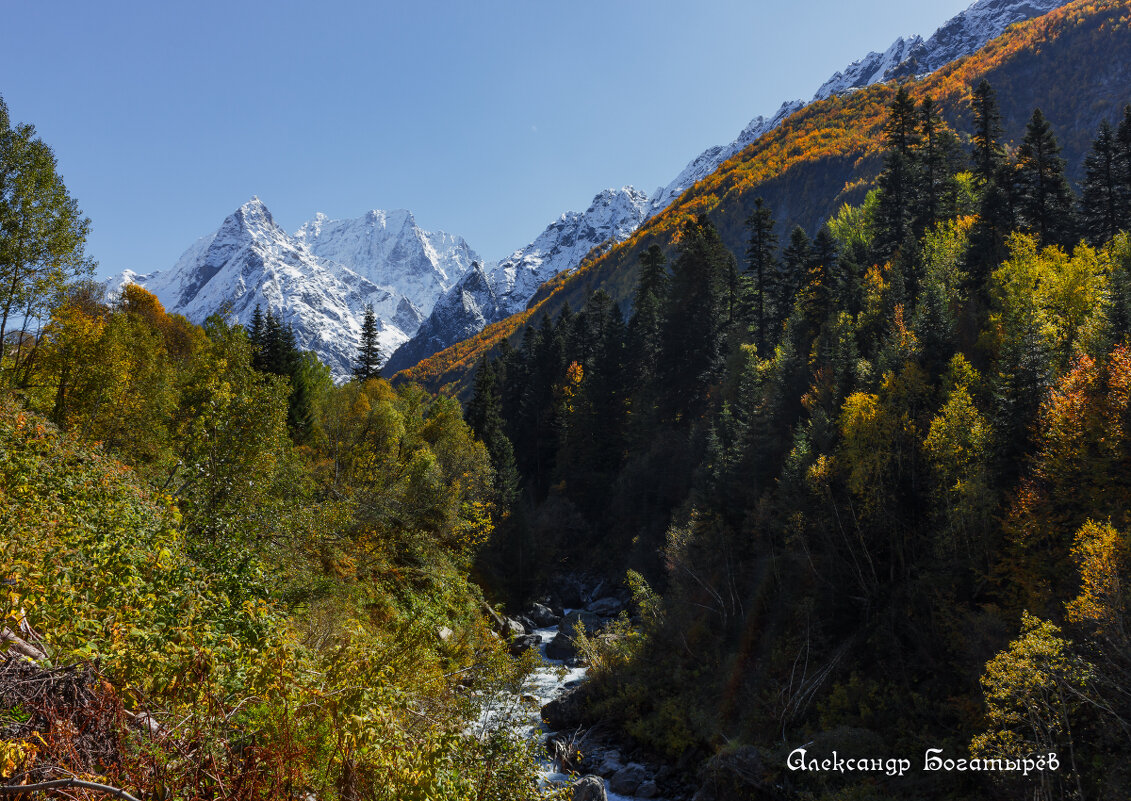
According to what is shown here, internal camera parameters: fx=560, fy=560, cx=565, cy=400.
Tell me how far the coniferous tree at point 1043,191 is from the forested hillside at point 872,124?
47.3 m

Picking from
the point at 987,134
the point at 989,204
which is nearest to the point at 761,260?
the point at 989,204

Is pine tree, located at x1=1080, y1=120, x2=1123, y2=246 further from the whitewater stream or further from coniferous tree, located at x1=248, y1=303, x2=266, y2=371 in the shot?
coniferous tree, located at x1=248, y1=303, x2=266, y2=371

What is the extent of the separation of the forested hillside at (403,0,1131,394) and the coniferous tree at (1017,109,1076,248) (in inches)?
1862

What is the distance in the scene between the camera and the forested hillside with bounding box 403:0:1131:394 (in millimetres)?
100463

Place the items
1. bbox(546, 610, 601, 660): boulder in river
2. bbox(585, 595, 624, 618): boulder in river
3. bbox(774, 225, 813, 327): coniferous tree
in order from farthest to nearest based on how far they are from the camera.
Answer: bbox(774, 225, 813, 327): coniferous tree → bbox(585, 595, 624, 618): boulder in river → bbox(546, 610, 601, 660): boulder in river

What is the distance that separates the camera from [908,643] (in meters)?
24.0

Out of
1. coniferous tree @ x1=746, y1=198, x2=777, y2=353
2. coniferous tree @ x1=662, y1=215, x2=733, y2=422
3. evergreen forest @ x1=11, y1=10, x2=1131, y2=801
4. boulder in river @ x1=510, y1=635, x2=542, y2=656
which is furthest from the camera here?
coniferous tree @ x1=662, y1=215, x2=733, y2=422

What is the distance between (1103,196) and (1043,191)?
5.88 meters

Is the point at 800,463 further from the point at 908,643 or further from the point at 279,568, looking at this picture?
the point at 279,568

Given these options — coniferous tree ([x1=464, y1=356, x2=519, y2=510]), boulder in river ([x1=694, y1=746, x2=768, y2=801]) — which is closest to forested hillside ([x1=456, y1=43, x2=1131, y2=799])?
boulder in river ([x1=694, y1=746, x2=768, y2=801])

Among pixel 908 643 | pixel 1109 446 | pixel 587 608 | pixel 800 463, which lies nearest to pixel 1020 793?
pixel 908 643

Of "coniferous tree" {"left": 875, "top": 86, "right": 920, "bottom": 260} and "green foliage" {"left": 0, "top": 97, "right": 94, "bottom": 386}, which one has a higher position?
"coniferous tree" {"left": 875, "top": 86, "right": 920, "bottom": 260}

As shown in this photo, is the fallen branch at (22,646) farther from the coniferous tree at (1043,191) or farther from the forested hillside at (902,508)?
the coniferous tree at (1043,191)

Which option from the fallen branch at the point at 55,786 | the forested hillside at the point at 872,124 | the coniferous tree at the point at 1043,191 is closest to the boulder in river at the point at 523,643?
the fallen branch at the point at 55,786
